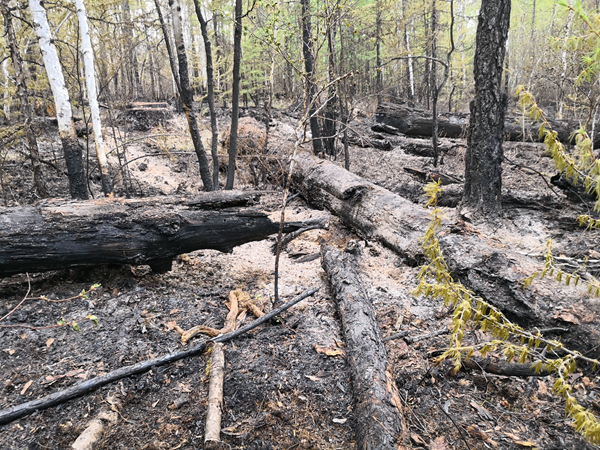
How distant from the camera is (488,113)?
5.04m

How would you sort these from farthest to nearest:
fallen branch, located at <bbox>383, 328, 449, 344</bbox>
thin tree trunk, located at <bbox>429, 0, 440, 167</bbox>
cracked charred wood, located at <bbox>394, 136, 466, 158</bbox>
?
cracked charred wood, located at <bbox>394, 136, 466, 158</bbox>
thin tree trunk, located at <bbox>429, 0, 440, 167</bbox>
fallen branch, located at <bbox>383, 328, 449, 344</bbox>

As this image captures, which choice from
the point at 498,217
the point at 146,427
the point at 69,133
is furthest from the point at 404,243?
the point at 69,133

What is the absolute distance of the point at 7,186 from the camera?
702cm

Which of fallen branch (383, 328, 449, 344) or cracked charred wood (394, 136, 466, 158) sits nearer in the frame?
fallen branch (383, 328, 449, 344)

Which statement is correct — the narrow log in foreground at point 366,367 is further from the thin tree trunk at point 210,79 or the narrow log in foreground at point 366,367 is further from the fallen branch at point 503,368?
the thin tree trunk at point 210,79

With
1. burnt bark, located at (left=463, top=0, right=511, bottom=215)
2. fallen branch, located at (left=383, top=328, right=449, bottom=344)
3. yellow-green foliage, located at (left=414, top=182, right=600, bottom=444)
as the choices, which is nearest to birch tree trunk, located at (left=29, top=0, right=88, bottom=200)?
fallen branch, located at (left=383, top=328, right=449, bottom=344)

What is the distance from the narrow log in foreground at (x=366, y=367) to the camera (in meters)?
2.03

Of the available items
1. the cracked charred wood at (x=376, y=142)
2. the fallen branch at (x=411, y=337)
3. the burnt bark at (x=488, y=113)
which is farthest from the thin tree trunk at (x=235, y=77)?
the cracked charred wood at (x=376, y=142)

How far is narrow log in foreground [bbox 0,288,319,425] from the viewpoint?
2195 mm

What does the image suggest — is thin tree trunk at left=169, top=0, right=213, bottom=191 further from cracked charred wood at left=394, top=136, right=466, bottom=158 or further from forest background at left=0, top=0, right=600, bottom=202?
cracked charred wood at left=394, top=136, right=466, bottom=158

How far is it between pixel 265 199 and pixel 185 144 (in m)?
5.83

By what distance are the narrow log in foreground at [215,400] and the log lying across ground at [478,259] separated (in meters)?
2.47

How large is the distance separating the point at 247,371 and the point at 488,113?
4.95 meters

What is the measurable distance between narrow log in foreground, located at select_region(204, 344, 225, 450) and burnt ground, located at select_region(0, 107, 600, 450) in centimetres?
10
